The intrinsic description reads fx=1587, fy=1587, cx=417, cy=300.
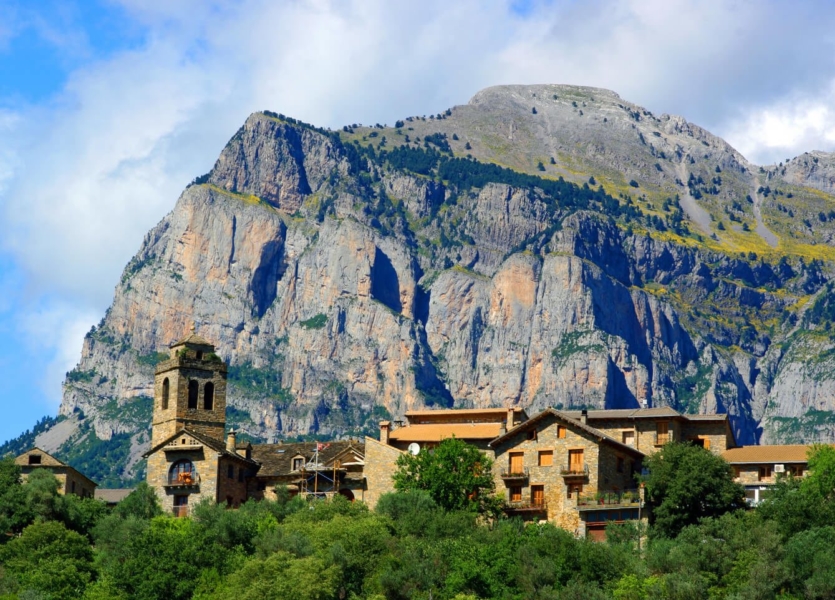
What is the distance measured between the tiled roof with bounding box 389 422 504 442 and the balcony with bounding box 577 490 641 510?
487 inches

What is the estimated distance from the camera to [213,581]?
9975 cm

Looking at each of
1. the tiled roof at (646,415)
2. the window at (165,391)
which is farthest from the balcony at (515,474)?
the window at (165,391)

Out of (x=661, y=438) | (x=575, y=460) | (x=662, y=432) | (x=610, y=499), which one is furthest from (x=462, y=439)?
(x=662, y=432)

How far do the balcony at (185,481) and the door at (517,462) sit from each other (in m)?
24.7

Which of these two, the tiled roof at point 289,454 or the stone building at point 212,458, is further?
the tiled roof at point 289,454

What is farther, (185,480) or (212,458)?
(212,458)

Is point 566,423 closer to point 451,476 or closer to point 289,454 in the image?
point 451,476

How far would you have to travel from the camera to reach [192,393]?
13512 centimetres

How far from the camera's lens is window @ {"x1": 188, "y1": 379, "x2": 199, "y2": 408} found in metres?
135

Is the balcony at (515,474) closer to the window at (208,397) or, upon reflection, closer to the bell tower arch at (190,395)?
the bell tower arch at (190,395)

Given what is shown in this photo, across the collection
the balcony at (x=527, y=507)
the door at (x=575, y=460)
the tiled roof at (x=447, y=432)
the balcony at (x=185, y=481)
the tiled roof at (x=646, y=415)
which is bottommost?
the balcony at (x=527, y=507)

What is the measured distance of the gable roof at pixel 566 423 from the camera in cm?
11694

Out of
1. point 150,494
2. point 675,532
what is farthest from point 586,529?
point 150,494

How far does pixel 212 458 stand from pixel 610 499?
31847 mm
